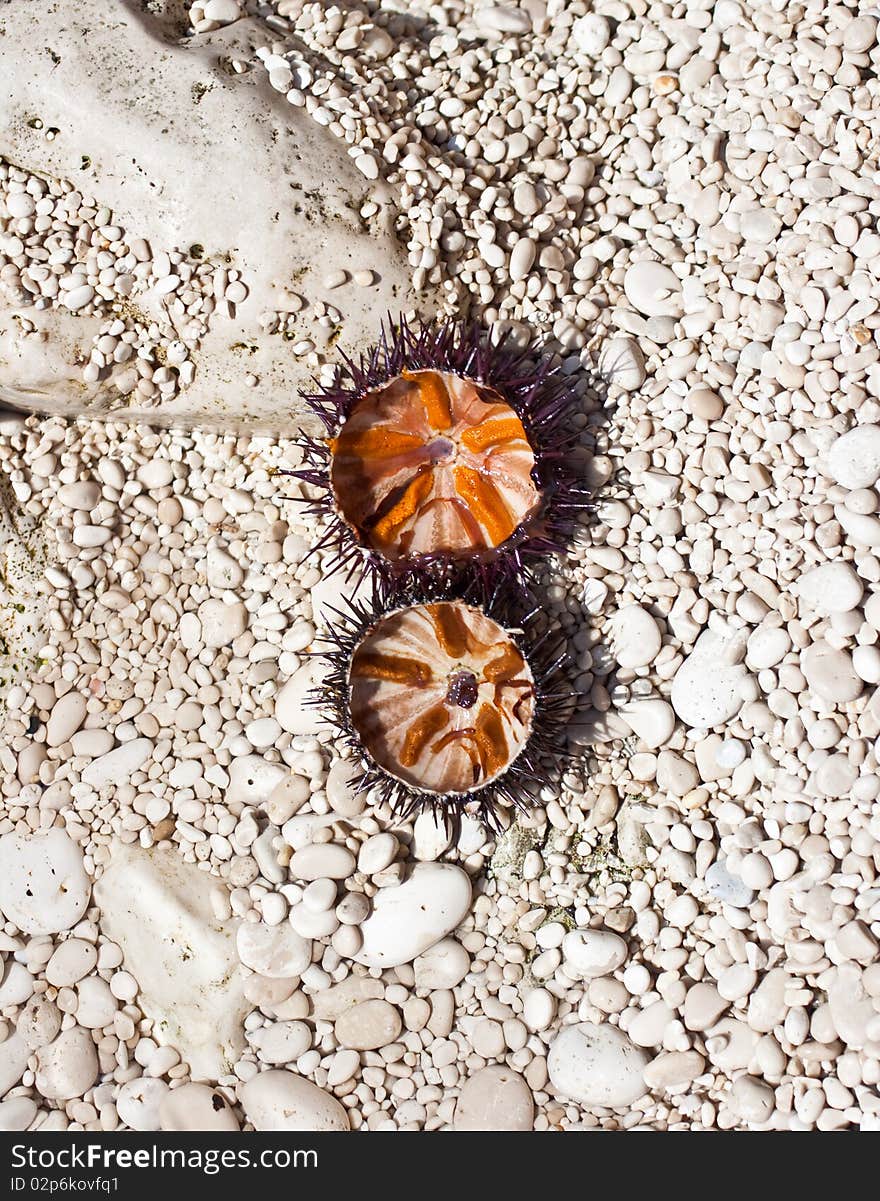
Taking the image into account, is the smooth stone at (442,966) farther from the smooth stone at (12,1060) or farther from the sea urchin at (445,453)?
the smooth stone at (12,1060)

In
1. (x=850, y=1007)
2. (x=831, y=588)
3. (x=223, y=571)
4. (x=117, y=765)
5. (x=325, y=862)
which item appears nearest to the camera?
(x=850, y=1007)

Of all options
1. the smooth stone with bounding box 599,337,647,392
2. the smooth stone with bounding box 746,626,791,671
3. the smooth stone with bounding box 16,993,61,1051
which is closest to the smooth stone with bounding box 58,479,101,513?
the smooth stone with bounding box 16,993,61,1051

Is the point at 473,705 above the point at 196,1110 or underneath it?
above

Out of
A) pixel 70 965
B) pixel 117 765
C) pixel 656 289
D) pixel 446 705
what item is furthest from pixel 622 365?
pixel 70 965

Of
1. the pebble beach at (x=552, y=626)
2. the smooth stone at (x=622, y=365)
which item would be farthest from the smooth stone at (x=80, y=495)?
the smooth stone at (x=622, y=365)

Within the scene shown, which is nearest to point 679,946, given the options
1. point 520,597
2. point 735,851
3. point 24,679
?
point 735,851

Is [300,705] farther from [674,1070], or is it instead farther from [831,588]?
[831,588]
